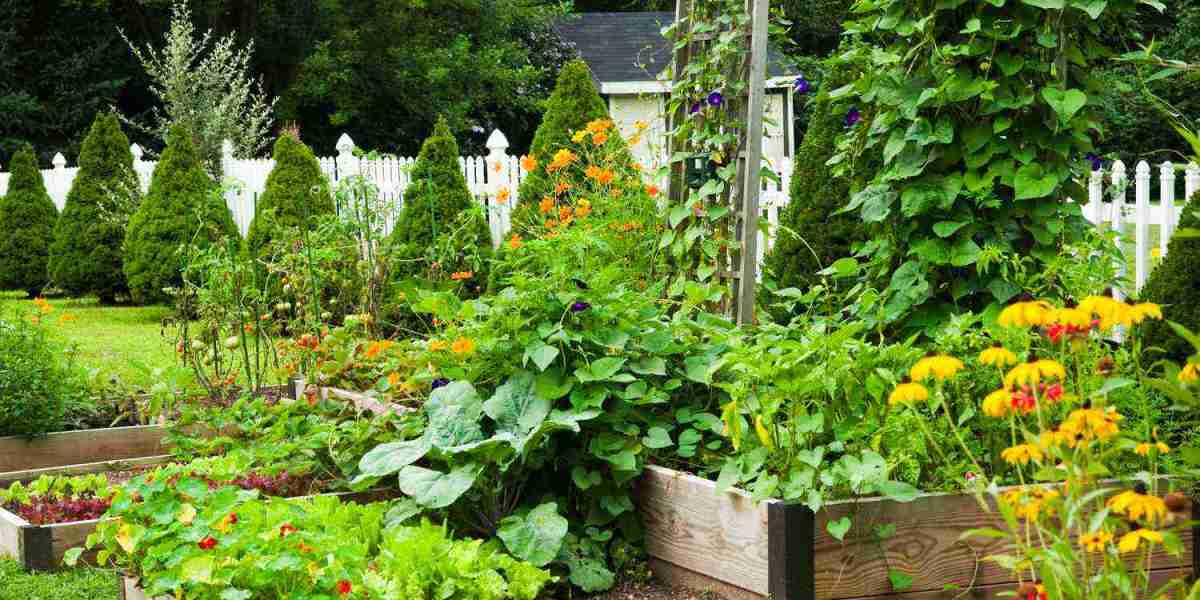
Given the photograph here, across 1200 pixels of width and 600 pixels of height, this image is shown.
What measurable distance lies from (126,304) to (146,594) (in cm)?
1052

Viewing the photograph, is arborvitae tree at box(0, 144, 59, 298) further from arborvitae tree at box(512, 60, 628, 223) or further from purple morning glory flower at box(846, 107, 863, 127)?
purple morning glory flower at box(846, 107, 863, 127)

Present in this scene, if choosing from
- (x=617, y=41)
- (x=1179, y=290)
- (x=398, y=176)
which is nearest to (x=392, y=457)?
(x=1179, y=290)

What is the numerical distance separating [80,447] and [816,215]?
3.74 metres

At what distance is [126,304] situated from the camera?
1297 cm

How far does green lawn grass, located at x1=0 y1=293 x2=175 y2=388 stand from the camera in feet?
25.8

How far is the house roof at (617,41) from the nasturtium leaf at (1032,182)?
19.4 m

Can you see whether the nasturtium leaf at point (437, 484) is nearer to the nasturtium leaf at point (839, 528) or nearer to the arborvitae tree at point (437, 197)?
the nasturtium leaf at point (839, 528)

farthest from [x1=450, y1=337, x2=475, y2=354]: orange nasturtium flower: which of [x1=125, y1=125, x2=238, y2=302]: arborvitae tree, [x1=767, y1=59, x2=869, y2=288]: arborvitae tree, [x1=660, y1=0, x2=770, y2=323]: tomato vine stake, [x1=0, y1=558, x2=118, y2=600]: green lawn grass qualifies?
[x1=125, y1=125, x2=238, y2=302]: arborvitae tree

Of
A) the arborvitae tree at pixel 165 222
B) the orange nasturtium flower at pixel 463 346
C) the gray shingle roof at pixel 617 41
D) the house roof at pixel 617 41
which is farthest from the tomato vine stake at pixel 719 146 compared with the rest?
the gray shingle roof at pixel 617 41

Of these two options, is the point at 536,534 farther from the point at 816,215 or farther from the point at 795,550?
the point at 816,215

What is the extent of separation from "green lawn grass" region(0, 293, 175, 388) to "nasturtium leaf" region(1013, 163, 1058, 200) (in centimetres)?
395

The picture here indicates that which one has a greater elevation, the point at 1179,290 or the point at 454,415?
the point at 1179,290

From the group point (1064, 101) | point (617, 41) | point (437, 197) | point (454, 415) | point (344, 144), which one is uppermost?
point (617, 41)

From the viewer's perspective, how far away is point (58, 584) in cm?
368
